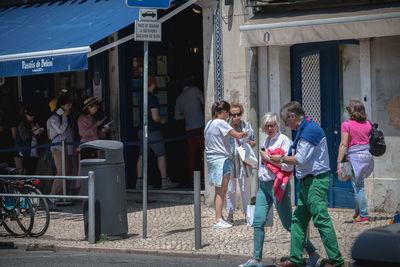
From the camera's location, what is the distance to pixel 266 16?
40.9 ft

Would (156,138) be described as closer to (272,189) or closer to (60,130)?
(60,130)

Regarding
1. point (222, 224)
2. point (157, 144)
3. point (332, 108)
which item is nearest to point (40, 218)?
point (222, 224)

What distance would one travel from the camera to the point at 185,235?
10.5m

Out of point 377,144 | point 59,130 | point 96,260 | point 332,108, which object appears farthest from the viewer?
point 59,130

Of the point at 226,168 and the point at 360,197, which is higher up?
the point at 226,168

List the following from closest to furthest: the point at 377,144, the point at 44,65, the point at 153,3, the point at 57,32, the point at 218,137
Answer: the point at 153,3 → the point at 377,144 → the point at 218,137 → the point at 44,65 → the point at 57,32

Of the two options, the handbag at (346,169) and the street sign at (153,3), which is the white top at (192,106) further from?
the street sign at (153,3)

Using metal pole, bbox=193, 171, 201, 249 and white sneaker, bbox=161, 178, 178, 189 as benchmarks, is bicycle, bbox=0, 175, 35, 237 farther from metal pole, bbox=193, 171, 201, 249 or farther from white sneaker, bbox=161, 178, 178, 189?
white sneaker, bbox=161, 178, 178, 189

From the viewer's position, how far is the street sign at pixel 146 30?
10047mm

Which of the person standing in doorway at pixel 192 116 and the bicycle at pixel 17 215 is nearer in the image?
the bicycle at pixel 17 215

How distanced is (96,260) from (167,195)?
512 centimetres

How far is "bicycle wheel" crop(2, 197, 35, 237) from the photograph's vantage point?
10.7 m

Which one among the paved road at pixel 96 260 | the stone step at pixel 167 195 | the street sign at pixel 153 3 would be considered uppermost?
the street sign at pixel 153 3

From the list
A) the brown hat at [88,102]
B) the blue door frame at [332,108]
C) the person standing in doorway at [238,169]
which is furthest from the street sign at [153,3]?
the brown hat at [88,102]
